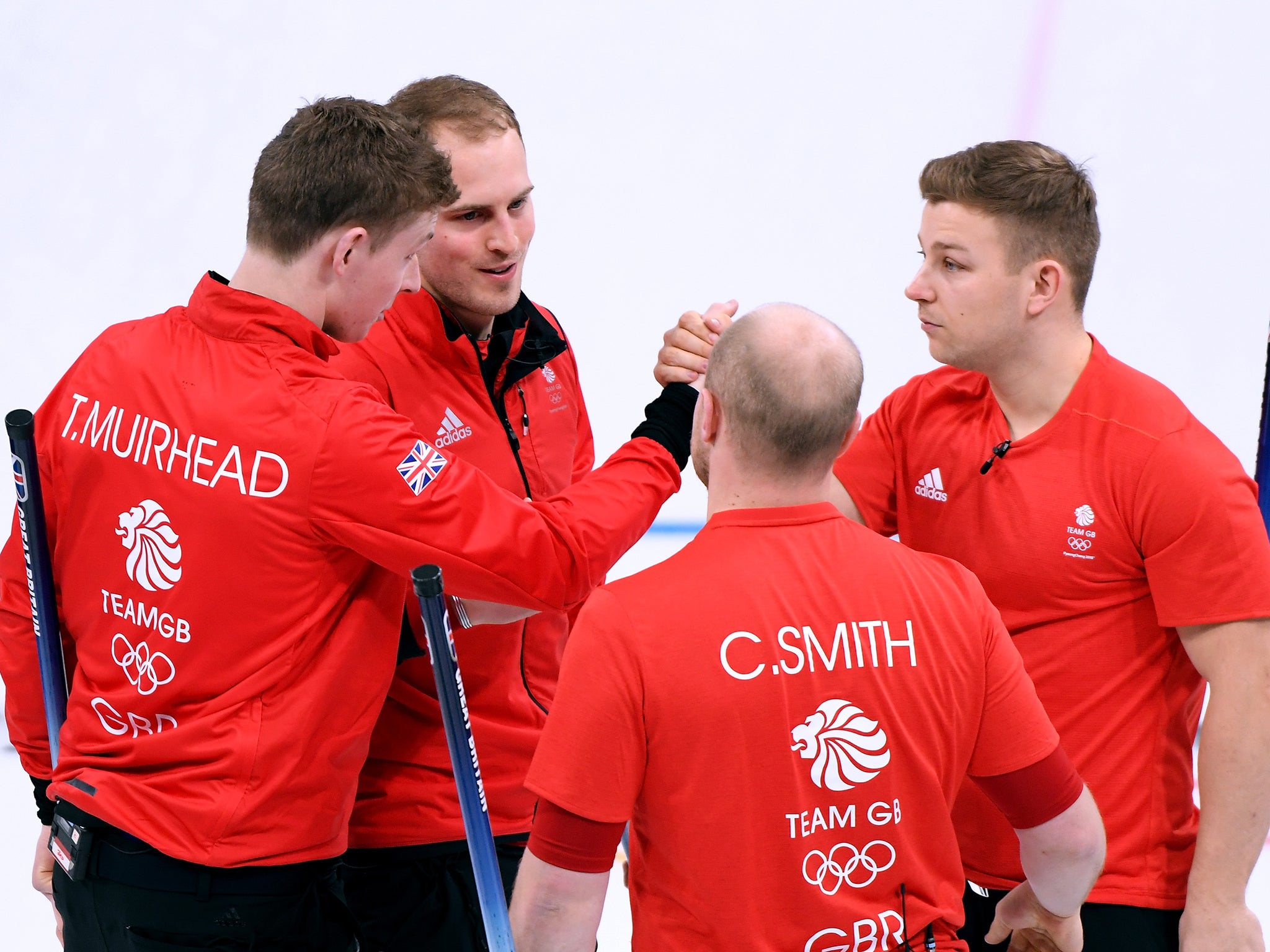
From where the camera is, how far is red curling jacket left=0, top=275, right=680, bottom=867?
190 cm

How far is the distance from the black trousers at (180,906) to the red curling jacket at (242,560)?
0.04 m

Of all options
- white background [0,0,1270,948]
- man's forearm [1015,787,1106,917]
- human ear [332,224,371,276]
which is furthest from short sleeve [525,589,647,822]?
white background [0,0,1270,948]

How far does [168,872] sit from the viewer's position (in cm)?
194

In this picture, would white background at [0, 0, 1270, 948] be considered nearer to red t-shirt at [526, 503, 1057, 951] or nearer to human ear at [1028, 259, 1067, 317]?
human ear at [1028, 259, 1067, 317]

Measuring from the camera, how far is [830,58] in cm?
658

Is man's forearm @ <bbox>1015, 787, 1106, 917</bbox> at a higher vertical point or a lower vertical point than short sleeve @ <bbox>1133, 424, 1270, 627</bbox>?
lower

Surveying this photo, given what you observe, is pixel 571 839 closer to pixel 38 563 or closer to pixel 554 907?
pixel 554 907

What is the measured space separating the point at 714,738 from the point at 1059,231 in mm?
1243

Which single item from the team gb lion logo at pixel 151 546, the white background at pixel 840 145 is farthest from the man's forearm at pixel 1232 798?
the white background at pixel 840 145

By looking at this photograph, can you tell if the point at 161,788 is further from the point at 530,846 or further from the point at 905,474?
the point at 905,474

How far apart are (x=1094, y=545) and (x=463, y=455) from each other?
3.65 feet

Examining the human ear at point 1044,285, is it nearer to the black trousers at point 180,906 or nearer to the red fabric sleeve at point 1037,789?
the red fabric sleeve at point 1037,789

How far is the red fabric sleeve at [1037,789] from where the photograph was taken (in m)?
1.81

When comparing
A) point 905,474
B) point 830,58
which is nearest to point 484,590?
point 905,474
